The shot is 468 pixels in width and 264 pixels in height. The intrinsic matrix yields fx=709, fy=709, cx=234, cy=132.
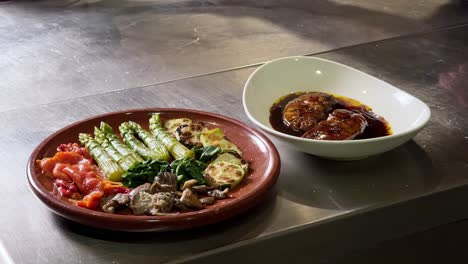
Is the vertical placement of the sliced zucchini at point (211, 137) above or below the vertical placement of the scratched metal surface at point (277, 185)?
above

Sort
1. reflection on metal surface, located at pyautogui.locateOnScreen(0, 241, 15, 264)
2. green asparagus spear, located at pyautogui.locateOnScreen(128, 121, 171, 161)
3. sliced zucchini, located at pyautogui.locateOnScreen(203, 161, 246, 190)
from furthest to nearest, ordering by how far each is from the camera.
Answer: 1. green asparagus spear, located at pyautogui.locateOnScreen(128, 121, 171, 161)
2. sliced zucchini, located at pyautogui.locateOnScreen(203, 161, 246, 190)
3. reflection on metal surface, located at pyautogui.locateOnScreen(0, 241, 15, 264)

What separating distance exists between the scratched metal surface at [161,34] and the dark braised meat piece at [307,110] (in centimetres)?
53

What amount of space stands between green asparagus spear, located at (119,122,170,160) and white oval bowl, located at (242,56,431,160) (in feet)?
0.68

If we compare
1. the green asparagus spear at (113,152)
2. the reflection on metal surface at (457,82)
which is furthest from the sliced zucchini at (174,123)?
the reflection on metal surface at (457,82)

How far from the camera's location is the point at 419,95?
5.58 feet

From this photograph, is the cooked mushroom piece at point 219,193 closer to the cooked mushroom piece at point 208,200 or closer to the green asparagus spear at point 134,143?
the cooked mushroom piece at point 208,200

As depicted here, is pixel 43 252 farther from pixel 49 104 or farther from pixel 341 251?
pixel 49 104

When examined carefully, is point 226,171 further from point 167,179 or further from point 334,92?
point 334,92

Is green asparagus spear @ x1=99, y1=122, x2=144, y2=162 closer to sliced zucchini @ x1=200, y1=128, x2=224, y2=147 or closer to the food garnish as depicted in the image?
the food garnish

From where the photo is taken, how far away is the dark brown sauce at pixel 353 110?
1400mm

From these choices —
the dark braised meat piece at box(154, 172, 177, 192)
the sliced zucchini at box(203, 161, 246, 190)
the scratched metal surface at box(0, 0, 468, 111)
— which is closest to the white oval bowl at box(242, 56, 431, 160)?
the sliced zucchini at box(203, 161, 246, 190)

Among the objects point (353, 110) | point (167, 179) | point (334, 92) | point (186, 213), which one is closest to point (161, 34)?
point (334, 92)

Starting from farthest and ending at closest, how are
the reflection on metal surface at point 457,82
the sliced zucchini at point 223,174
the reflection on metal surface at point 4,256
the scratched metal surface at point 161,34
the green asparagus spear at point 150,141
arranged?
the scratched metal surface at point 161,34
the reflection on metal surface at point 457,82
the green asparagus spear at point 150,141
the sliced zucchini at point 223,174
the reflection on metal surface at point 4,256

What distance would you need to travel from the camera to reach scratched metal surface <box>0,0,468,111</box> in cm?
196
